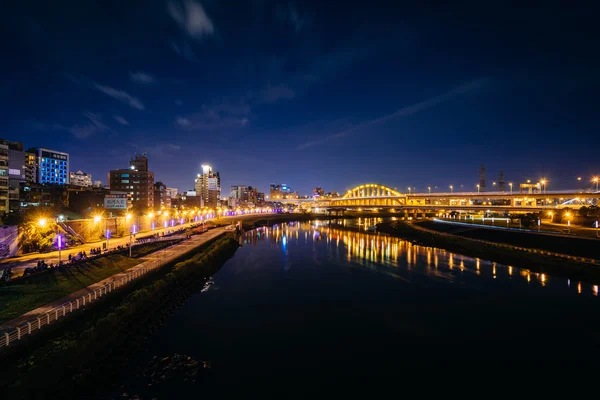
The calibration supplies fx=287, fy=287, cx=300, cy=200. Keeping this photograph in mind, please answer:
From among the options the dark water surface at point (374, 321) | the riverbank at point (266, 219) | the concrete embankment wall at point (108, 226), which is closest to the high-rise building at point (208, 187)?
the riverbank at point (266, 219)

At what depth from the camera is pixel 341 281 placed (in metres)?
28.4

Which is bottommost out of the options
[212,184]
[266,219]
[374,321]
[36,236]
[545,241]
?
[374,321]

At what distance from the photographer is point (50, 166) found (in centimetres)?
9138

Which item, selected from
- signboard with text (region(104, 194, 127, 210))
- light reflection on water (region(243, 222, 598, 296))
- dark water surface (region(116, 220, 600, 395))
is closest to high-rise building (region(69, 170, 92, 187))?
signboard with text (region(104, 194, 127, 210))

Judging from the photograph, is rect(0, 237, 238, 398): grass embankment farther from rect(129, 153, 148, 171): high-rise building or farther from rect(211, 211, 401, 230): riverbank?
rect(129, 153, 148, 171): high-rise building

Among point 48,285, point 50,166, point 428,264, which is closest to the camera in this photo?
point 48,285

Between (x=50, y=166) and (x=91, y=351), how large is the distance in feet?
351

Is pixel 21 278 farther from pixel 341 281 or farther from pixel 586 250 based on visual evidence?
pixel 586 250

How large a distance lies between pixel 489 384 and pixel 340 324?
823 cm

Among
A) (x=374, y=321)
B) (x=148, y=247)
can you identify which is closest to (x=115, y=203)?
(x=148, y=247)

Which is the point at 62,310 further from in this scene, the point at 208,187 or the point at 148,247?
the point at 208,187

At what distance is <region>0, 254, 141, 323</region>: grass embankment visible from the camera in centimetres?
1451

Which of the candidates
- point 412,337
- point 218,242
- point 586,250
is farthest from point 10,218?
point 586,250

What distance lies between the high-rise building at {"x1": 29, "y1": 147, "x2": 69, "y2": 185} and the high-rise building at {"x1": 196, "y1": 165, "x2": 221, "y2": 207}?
261 feet
